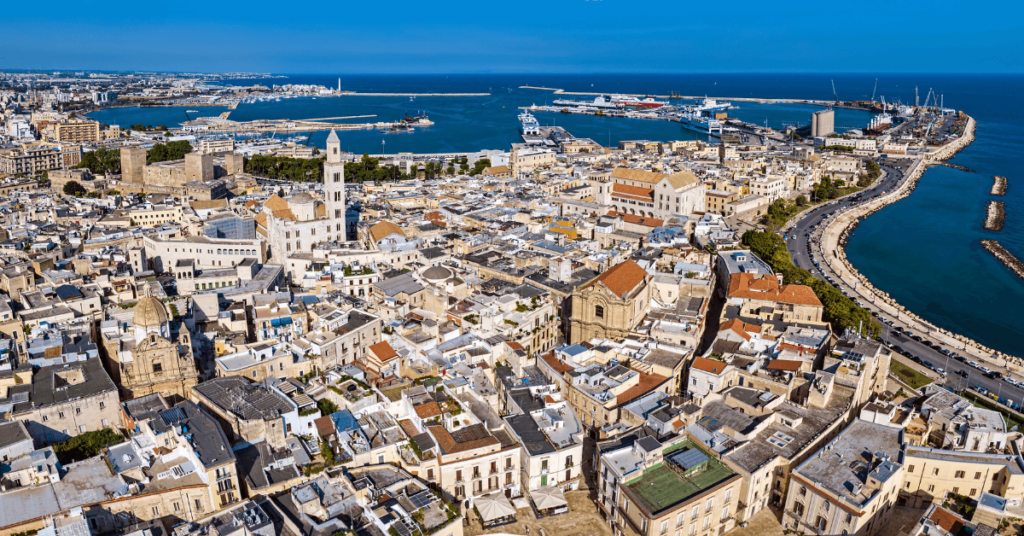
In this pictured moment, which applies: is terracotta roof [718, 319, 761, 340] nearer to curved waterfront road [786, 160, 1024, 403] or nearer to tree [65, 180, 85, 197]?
curved waterfront road [786, 160, 1024, 403]

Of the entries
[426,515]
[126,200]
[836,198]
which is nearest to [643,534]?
[426,515]

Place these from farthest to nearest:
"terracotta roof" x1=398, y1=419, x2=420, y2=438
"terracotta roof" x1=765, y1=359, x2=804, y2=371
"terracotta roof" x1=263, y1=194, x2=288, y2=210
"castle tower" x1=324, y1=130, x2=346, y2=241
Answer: "terracotta roof" x1=263, y1=194, x2=288, y2=210 → "castle tower" x1=324, y1=130, x2=346, y2=241 → "terracotta roof" x1=765, y1=359, x2=804, y2=371 → "terracotta roof" x1=398, y1=419, x2=420, y2=438

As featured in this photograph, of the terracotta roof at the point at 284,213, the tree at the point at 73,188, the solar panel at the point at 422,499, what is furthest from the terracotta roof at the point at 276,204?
the tree at the point at 73,188

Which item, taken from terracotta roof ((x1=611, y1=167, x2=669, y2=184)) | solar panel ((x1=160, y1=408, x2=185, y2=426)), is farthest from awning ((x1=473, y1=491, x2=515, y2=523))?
terracotta roof ((x1=611, y1=167, x2=669, y2=184))

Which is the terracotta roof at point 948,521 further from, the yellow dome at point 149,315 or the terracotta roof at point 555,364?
the yellow dome at point 149,315

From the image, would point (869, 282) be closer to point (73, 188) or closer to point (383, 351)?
point (383, 351)
